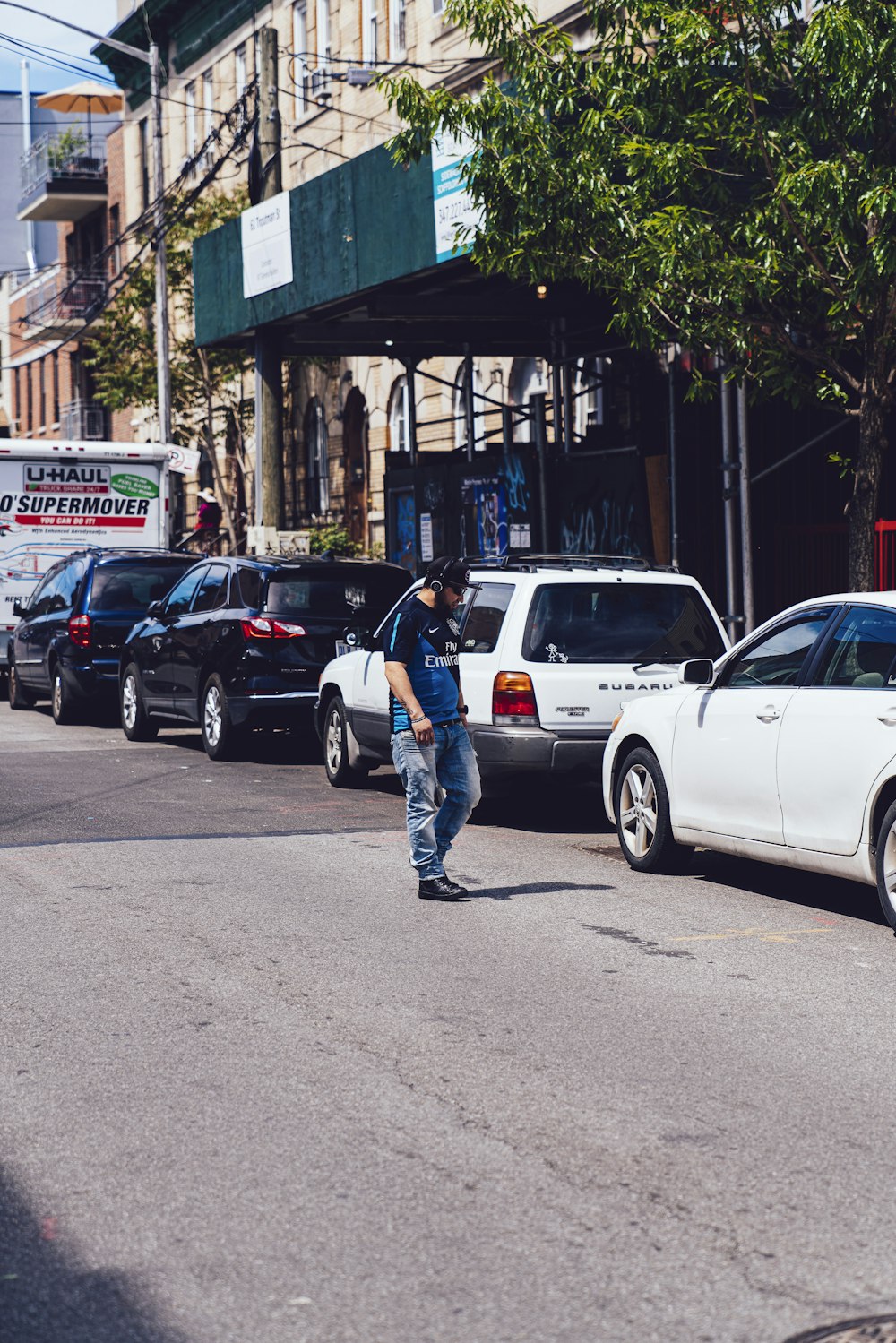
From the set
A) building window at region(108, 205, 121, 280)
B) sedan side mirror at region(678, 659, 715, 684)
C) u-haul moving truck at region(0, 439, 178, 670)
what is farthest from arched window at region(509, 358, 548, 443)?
building window at region(108, 205, 121, 280)

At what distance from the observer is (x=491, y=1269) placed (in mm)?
4242

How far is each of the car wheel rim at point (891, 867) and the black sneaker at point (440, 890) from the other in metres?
2.16

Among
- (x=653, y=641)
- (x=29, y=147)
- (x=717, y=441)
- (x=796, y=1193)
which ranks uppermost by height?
(x=29, y=147)

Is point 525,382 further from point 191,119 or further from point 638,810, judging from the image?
point 638,810

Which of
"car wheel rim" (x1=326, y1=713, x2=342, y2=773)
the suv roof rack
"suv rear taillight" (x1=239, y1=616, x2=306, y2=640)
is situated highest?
the suv roof rack

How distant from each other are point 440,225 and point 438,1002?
489 inches

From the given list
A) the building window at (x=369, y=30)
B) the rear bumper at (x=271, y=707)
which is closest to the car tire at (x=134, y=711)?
the rear bumper at (x=271, y=707)

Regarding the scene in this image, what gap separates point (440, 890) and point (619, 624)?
328 centimetres

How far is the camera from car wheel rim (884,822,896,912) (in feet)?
26.9

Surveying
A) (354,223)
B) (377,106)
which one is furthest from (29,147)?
(354,223)

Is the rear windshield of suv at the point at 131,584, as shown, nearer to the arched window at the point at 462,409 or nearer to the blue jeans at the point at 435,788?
the arched window at the point at 462,409

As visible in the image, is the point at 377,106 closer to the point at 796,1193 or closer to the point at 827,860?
the point at 827,860

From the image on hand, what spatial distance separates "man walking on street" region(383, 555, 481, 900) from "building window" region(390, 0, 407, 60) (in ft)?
74.9

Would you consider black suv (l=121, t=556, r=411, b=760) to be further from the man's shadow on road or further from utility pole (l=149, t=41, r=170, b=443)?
utility pole (l=149, t=41, r=170, b=443)
